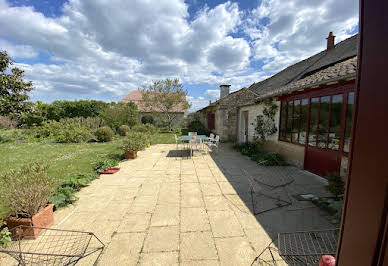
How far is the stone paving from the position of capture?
2352 millimetres

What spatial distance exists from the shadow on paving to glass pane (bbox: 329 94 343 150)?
3.62ft

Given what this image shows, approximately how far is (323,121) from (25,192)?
692 cm

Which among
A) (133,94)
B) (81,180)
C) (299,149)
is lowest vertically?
(81,180)

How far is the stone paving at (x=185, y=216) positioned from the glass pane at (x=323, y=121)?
1149 mm

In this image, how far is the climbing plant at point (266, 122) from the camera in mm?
7269

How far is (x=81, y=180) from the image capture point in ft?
14.3

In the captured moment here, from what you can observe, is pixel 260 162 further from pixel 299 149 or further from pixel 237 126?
pixel 237 126

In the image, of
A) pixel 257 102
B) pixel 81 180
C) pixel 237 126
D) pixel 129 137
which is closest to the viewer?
pixel 81 180

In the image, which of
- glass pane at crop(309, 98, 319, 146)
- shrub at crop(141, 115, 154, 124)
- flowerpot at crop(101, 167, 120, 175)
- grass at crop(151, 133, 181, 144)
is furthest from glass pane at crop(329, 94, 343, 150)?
shrub at crop(141, 115, 154, 124)

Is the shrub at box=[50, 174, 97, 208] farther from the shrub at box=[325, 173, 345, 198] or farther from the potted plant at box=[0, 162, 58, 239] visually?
the shrub at box=[325, 173, 345, 198]

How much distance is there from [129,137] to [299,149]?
676 centimetres

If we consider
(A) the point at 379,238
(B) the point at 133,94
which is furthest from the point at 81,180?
(B) the point at 133,94

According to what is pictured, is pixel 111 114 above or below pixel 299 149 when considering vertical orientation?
above

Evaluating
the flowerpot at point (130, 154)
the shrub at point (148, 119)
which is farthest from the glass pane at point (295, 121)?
the shrub at point (148, 119)
